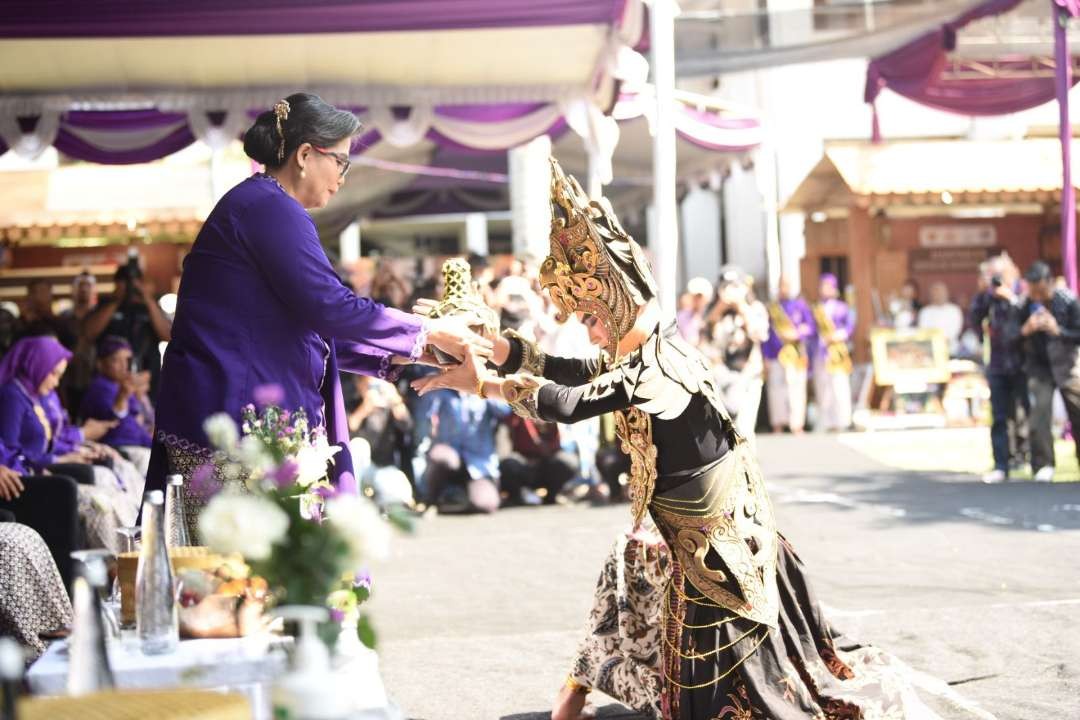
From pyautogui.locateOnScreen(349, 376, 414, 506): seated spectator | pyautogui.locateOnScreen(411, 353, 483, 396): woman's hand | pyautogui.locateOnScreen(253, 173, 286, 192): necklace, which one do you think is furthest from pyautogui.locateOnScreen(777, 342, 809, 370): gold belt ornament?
pyautogui.locateOnScreen(253, 173, 286, 192): necklace

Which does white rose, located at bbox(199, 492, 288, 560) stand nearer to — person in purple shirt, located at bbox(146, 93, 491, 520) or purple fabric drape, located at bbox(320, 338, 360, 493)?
person in purple shirt, located at bbox(146, 93, 491, 520)

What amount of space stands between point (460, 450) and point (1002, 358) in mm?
4717

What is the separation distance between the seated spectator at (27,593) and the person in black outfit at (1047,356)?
8.58 m

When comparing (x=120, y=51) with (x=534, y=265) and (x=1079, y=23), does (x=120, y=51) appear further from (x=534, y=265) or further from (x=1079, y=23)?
(x=1079, y=23)

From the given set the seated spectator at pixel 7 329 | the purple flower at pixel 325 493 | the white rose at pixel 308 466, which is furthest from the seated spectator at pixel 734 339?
the white rose at pixel 308 466

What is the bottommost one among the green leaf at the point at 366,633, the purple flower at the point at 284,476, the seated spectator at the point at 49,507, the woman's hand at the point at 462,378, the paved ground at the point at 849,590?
the paved ground at the point at 849,590

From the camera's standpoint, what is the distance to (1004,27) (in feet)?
52.8

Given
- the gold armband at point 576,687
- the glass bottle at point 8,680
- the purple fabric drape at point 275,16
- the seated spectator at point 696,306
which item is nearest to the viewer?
the glass bottle at point 8,680

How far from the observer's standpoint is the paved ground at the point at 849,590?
5.19 m

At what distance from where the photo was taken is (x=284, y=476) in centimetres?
252

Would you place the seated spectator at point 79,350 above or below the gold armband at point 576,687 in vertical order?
above

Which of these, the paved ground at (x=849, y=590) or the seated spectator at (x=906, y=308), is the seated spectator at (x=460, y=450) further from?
the seated spectator at (x=906, y=308)

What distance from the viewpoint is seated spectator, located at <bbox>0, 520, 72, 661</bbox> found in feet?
17.2

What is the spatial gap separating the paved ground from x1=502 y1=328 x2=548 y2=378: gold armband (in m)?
1.24
